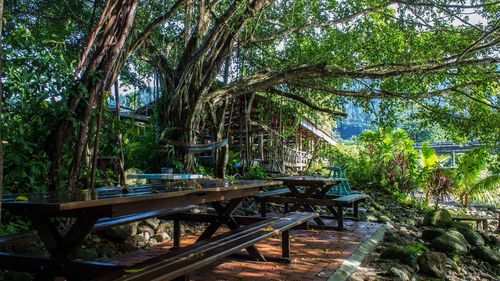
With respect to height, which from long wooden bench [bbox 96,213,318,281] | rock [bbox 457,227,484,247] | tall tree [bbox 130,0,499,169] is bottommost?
rock [bbox 457,227,484,247]

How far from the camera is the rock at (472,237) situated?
279 inches

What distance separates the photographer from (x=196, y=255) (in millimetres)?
2885

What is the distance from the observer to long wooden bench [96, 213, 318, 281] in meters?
2.38

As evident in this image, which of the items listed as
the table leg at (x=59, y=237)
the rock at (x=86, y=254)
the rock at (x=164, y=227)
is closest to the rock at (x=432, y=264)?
the rock at (x=164, y=227)

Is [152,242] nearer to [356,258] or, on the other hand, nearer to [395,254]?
[356,258]

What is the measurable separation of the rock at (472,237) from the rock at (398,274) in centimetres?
355

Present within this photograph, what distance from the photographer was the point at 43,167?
433 cm

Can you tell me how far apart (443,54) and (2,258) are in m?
8.67

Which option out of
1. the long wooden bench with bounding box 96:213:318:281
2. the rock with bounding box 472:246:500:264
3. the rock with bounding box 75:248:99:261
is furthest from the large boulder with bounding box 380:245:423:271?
the rock with bounding box 75:248:99:261

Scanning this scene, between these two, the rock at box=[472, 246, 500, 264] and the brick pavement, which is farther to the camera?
the rock at box=[472, 246, 500, 264]

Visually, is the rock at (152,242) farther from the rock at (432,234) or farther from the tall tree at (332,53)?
the rock at (432,234)

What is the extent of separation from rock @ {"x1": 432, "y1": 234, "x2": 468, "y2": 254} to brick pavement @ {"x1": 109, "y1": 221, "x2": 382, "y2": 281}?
39.0 inches

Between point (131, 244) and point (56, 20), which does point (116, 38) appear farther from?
point (56, 20)

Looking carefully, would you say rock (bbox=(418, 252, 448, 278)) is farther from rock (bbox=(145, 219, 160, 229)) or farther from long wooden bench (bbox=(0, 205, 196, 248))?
rock (bbox=(145, 219, 160, 229))
